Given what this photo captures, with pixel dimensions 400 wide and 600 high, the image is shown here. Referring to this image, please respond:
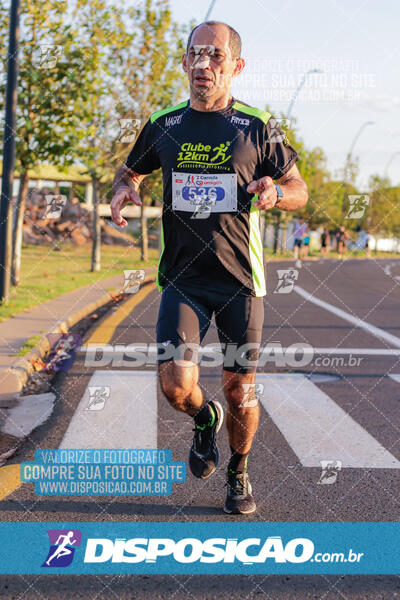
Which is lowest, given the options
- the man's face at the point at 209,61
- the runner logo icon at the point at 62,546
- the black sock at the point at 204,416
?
the runner logo icon at the point at 62,546

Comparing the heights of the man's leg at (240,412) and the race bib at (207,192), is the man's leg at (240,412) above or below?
below

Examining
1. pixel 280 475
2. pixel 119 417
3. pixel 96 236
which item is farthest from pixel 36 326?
pixel 96 236

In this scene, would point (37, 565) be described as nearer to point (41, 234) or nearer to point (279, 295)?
point (279, 295)

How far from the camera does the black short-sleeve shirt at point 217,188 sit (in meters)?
3.74

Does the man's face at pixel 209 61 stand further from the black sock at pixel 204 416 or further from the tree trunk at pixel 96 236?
the tree trunk at pixel 96 236

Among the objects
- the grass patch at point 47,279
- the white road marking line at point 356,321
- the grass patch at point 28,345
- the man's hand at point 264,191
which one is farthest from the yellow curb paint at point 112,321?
the man's hand at point 264,191

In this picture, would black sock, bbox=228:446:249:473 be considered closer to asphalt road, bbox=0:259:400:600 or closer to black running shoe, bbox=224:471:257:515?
black running shoe, bbox=224:471:257:515

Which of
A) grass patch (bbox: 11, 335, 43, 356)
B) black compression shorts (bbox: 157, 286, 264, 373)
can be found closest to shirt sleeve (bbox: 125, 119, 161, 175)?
black compression shorts (bbox: 157, 286, 264, 373)

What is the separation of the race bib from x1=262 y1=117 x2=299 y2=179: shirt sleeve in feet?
0.73

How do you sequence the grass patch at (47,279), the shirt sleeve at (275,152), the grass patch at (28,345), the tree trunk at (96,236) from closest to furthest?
the shirt sleeve at (275,152)
the grass patch at (28,345)
the grass patch at (47,279)
the tree trunk at (96,236)

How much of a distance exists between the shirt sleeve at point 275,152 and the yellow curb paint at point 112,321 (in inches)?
224

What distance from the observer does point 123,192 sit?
156 inches

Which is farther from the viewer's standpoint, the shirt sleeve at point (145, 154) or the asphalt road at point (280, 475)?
the shirt sleeve at point (145, 154)

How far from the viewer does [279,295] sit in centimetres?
1689
